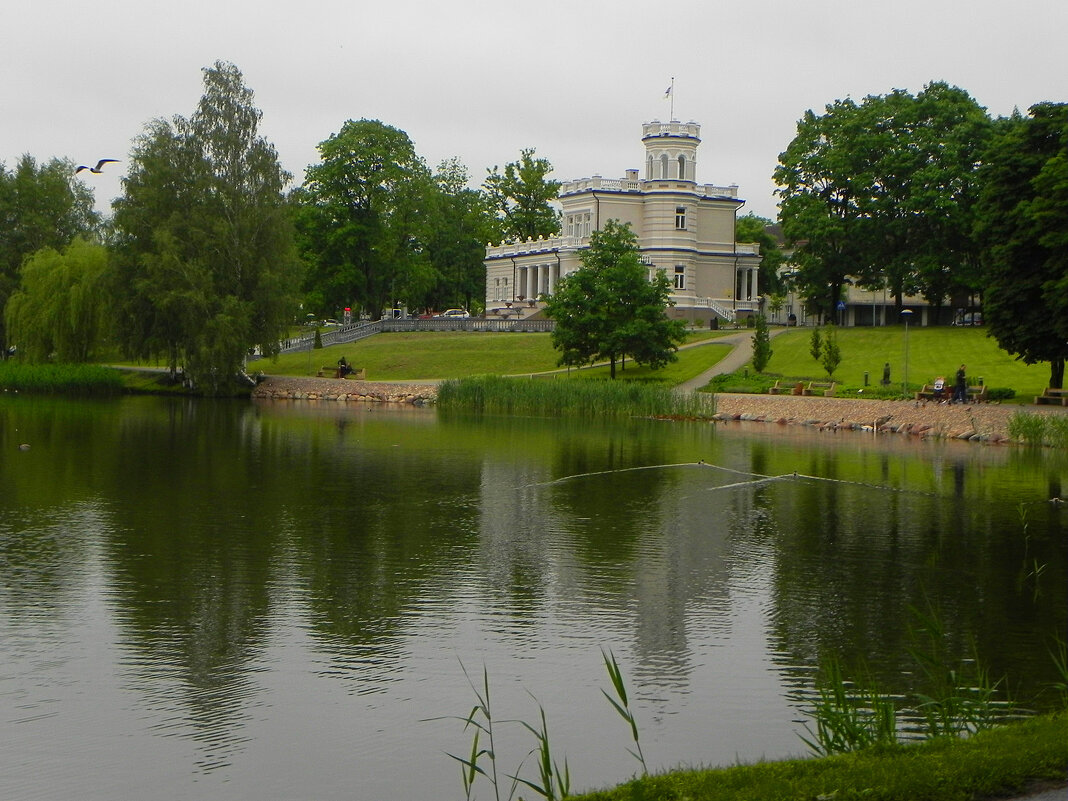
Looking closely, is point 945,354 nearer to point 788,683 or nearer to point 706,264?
point 706,264

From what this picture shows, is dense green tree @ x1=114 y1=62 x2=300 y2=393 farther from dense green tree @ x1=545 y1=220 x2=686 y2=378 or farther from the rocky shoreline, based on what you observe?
dense green tree @ x1=545 y1=220 x2=686 y2=378

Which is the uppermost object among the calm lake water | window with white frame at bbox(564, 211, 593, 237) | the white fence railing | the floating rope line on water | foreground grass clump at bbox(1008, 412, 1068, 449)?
window with white frame at bbox(564, 211, 593, 237)

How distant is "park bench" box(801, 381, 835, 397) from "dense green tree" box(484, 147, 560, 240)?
58.8 meters

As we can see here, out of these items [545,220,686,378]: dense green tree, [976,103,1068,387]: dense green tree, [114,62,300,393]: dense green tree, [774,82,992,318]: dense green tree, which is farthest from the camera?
[774,82,992,318]: dense green tree

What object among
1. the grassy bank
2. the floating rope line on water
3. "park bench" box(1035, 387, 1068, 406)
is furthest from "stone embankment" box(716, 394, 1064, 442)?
the floating rope line on water

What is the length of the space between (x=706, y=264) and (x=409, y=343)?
24.4m

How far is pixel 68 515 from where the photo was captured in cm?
2212

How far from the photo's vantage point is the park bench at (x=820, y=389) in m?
53.8

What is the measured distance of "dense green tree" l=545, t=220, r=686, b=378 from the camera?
210ft

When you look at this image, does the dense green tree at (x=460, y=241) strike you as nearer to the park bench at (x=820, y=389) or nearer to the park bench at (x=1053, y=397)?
the park bench at (x=820, y=389)

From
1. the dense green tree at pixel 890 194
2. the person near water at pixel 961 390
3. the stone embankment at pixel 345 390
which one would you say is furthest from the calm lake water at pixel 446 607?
the dense green tree at pixel 890 194

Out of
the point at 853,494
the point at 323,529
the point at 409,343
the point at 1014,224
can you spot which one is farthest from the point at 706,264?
the point at 323,529

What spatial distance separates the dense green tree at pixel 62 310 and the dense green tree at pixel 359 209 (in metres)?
22.0

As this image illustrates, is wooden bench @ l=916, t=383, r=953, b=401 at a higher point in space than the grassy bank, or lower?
lower
